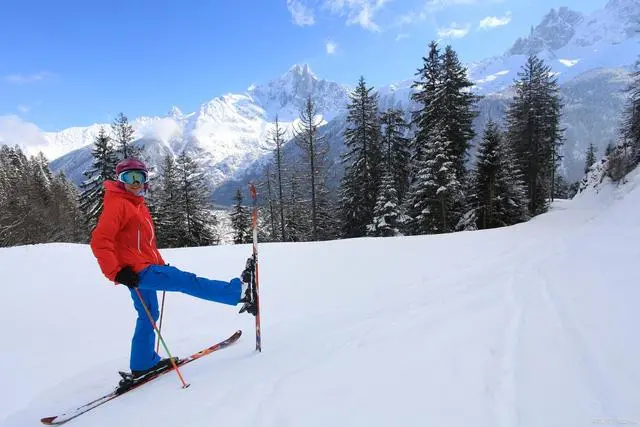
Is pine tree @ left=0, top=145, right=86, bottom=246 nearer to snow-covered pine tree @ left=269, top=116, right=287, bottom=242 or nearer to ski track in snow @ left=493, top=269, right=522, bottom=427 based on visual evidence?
snow-covered pine tree @ left=269, top=116, right=287, bottom=242

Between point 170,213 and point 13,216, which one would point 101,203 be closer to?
point 170,213

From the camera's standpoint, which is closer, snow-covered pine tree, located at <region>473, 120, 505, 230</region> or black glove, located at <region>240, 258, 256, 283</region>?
black glove, located at <region>240, 258, 256, 283</region>

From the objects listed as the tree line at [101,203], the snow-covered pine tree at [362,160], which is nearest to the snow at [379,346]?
the snow-covered pine tree at [362,160]

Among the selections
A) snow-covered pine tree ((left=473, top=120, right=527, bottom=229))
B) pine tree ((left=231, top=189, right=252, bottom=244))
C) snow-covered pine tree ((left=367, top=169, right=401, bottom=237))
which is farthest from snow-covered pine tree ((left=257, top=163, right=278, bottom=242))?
snow-covered pine tree ((left=473, top=120, right=527, bottom=229))

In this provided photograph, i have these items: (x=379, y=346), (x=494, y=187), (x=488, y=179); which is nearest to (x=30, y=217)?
(x=488, y=179)

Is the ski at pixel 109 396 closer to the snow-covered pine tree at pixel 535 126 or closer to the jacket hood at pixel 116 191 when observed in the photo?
the jacket hood at pixel 116 191

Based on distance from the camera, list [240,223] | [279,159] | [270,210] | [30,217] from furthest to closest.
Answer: [240,223] → [270,210] → [279,159] → [30,217]

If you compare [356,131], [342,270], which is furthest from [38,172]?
[342,270]

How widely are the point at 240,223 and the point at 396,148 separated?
60.4 feet

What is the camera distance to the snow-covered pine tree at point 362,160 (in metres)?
33.2

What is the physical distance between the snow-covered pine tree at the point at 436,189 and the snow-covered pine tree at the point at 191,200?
66.1 ft

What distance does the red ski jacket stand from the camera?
4066 millimetres

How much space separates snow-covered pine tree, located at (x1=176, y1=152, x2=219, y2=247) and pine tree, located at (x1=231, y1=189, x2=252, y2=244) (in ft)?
15.1

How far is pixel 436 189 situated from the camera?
26.3m
